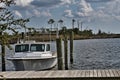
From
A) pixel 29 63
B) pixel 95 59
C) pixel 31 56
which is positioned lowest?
pixel 95 59

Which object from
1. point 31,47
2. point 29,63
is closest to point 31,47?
point 31,47

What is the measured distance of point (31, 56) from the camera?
2825cm

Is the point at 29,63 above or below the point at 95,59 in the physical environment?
above

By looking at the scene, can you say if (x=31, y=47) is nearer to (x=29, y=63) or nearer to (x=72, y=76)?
(x=29, y=63)

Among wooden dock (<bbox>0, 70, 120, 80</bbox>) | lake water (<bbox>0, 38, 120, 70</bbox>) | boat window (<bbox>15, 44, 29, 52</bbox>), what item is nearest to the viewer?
wooden dock (<bbox>0, 70, 120, 80</bbox>)

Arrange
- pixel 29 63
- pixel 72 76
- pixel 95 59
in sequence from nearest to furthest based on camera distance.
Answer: pixel 72 76 → pixel 29 63 → pixel 95 59

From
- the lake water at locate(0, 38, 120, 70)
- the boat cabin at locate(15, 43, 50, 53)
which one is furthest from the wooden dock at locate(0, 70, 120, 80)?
the lake water at locate(0, 38, 120, 70)

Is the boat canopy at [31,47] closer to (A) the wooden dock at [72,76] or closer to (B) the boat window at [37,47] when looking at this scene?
(B) the boat window at [37,47]

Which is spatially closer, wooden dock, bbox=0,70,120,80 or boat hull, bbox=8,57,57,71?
wooden dock, bbox=0,70,120,80

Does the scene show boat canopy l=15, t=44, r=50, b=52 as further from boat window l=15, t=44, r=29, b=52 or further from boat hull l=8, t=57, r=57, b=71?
boat hull l=8, t=57, r=57, b=71

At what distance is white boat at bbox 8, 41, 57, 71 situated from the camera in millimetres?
28172

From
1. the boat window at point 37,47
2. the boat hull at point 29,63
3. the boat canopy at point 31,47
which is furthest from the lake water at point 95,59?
the boat window at point 37,47

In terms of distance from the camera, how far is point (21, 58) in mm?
28062

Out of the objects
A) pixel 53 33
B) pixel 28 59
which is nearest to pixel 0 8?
pixel 28 59
